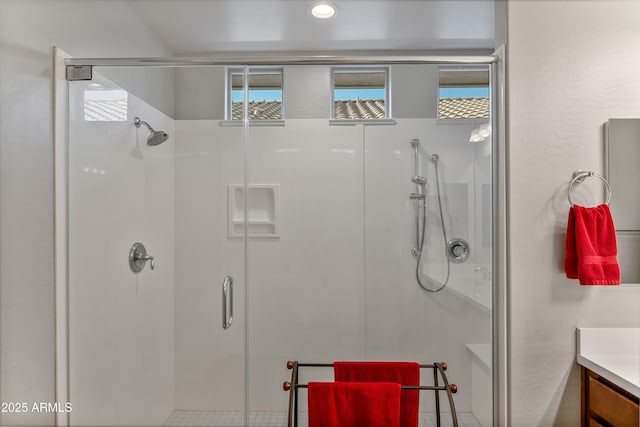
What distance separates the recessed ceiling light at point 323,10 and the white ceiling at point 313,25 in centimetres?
3

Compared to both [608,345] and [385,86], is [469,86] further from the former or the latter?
[608,345]

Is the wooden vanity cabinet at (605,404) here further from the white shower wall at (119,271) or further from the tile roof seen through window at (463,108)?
the white shower wall at (119,271)

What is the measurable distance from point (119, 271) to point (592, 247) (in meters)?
1.92

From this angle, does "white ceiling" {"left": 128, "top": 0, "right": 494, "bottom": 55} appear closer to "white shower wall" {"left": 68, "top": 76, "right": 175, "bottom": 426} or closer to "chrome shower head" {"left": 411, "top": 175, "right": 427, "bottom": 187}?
"white shower wall" {"left": 68, "top": 76, "right": 175, "bottom": 426}

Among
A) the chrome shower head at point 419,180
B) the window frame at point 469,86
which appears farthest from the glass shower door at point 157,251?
the window frame at point 469,86

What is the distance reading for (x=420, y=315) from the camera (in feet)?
5.42

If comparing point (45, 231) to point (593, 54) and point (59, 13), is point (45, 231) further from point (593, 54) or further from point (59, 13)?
point (593, 54)

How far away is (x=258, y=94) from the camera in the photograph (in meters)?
1.62

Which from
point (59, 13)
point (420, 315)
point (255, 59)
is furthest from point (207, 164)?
point (420, 315)

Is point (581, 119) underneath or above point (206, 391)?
above

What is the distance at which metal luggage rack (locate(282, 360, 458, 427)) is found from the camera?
5.21ft

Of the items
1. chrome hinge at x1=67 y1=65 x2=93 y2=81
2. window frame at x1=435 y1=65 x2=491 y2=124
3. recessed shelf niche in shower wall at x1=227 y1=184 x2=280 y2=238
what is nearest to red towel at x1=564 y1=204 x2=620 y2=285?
window frame at x1=435 y1=65 x2=491 y2=124

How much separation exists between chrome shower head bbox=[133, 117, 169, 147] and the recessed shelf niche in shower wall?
13.9 inches

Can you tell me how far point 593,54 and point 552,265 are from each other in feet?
2.87
